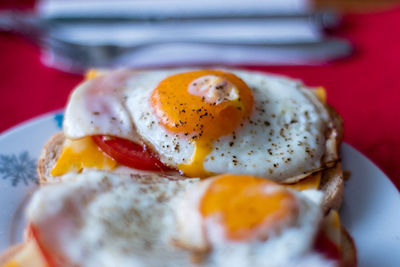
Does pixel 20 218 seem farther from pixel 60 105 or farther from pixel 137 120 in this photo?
pixel 60 105

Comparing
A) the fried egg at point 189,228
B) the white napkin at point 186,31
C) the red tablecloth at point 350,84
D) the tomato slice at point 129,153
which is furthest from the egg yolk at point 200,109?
the white napkin at point 186,31

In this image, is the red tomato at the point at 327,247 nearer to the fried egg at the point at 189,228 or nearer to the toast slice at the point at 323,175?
the fried egg at the point at 189,228

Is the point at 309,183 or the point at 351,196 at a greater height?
the point at 309,183

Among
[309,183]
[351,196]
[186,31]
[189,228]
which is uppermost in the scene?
[186,31]

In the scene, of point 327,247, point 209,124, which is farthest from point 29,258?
point 327,247

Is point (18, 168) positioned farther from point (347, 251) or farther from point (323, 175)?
point (347, 251)

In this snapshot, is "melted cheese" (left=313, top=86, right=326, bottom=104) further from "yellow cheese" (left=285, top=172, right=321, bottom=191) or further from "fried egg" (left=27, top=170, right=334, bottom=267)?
"fried egg" (left=27, top=170, right=334, bottom=267)

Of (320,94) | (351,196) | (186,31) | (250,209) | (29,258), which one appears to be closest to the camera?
(250,209)

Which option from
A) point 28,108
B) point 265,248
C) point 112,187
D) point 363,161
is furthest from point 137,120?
point 28,108
